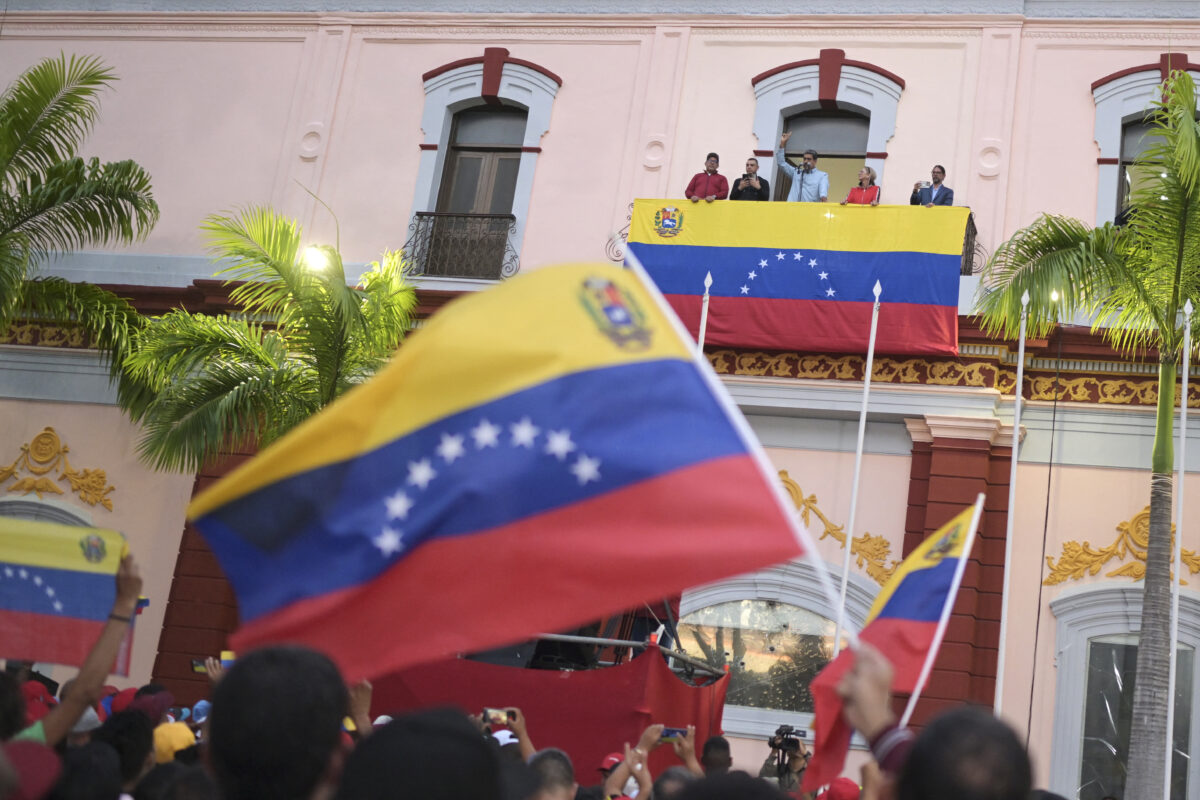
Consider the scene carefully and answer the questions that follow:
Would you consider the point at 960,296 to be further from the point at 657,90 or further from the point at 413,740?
the point at 413,740

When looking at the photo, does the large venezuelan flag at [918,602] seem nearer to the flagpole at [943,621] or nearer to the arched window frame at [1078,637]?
the flagpole at [943,621]

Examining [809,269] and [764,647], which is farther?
[764,647]

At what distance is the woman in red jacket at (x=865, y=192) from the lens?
13.5 m

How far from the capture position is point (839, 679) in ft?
13.1

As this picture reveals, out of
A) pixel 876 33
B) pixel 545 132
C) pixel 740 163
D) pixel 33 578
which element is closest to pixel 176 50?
pixel 545 132

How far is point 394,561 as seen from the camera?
3.70 m

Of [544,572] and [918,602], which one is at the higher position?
[918,602]

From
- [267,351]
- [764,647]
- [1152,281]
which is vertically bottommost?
[764,647]

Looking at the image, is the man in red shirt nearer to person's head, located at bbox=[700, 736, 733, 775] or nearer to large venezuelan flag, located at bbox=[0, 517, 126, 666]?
person's head, located at bbox=[700, 736, 733, 775]

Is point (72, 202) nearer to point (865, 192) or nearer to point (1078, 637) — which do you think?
point (865, 192)

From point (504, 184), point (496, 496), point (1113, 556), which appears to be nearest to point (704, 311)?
point (504, 184)

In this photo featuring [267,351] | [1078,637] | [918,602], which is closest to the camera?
[918,602]

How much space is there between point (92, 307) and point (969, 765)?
41.8 feet

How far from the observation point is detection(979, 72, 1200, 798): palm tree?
10.1m
